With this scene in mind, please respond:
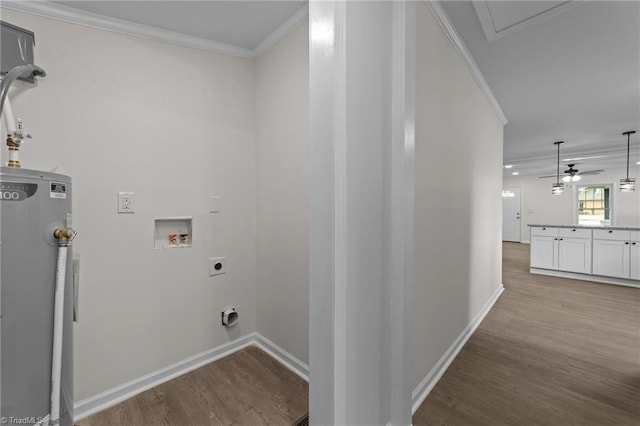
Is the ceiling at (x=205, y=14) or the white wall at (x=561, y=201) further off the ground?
the ceiling at (x=205, y=14)

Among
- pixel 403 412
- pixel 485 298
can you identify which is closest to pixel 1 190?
pixel 403 412

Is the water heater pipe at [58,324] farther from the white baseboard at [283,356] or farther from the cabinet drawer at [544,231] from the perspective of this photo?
the cabinet drawer at [544,231]

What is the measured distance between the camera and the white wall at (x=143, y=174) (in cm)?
157

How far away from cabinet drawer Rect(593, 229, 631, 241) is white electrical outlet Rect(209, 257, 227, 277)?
5.90m

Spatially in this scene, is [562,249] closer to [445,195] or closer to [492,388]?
[492,388]

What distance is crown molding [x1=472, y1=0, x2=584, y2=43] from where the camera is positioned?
5.45 ft

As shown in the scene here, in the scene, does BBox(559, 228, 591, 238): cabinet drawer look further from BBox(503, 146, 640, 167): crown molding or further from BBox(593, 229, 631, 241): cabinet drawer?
BBox(503, 146, 640, 167): crown molding

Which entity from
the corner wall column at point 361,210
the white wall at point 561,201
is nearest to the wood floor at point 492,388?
the corner wall column at point 361,210

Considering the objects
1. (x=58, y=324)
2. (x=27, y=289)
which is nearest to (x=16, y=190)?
(x=27, y=289)

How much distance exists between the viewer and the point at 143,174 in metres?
1.80

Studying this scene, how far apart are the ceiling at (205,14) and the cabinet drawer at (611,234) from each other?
5.76m

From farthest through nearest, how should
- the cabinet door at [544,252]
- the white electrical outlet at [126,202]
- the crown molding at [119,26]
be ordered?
the cabinet door at [544,252] < the white electrical outlet at [126,202] < the crown molding at [119,26]

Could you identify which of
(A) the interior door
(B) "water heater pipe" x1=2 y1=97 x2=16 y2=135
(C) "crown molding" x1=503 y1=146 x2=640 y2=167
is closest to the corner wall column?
(B) "water heater pipe" x1=2 y1=97 x2=16 y2=135

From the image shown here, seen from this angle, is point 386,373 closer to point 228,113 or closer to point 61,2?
point 228,113
